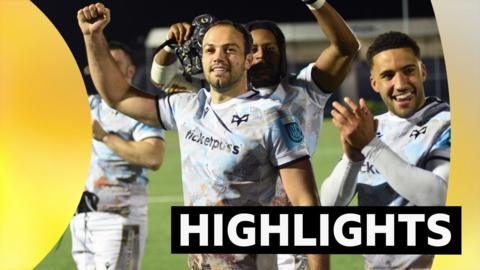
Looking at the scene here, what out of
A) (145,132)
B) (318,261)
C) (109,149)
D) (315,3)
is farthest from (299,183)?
(109,149)

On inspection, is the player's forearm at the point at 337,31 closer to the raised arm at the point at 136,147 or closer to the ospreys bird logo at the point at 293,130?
the ospreys bird logo at the point at 293,130

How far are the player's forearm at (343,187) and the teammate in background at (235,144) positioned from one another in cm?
7

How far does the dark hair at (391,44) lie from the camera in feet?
12.5

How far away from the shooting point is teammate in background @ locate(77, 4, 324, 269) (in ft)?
12.4

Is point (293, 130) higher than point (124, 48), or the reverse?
point (124, 48)

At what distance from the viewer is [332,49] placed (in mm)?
3848

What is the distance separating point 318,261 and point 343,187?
11.1 inches

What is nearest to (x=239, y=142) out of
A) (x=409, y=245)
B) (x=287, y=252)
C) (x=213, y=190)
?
(x=213, y=190)

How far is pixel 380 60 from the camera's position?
12.6 feet

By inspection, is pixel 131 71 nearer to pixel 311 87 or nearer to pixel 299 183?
pixel 311 87

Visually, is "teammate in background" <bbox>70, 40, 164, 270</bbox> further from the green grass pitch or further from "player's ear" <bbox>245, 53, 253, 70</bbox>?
"player's ear" <bbox>245, 53, 253, 70</bbox>

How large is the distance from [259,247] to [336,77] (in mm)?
681

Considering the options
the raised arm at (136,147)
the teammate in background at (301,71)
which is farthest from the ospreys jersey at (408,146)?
the raised arm at (136,147)

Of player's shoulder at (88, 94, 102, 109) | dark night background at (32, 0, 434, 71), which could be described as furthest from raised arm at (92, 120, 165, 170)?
dark night background at (32, 0, 434, 71)
